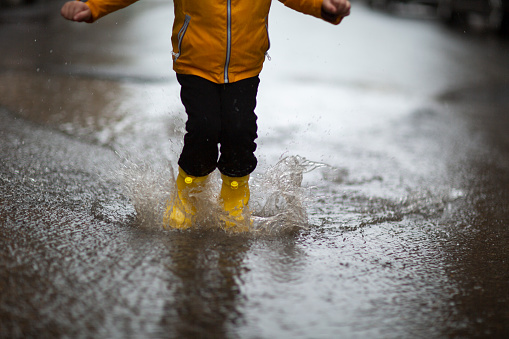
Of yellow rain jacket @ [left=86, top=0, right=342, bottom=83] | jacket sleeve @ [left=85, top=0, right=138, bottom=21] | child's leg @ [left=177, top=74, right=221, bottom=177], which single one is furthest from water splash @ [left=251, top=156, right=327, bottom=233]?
jacket sleeve @ [left=85, top=0, right=138, bottom=21]

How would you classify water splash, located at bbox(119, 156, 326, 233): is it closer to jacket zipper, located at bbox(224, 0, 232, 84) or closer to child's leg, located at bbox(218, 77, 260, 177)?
child's leg, located at bbox(218, 77, 260, 177)

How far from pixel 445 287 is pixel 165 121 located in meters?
3.30

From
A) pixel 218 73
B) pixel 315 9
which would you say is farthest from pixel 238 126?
pixel 315 9

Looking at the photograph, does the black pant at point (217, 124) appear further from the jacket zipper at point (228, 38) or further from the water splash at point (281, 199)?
the water splash at point (281, 199)

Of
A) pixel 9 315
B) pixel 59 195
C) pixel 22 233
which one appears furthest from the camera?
pixel 59 195

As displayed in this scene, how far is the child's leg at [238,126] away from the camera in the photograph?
3.01 meters

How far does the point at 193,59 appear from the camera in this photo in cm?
298

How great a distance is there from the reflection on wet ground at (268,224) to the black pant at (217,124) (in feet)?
0.84

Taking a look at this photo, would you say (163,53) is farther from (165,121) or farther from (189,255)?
(189,255)

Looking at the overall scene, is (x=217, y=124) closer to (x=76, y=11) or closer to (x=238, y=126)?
(x=238, y=126)

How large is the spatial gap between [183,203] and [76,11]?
100cm

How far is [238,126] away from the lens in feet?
9.86

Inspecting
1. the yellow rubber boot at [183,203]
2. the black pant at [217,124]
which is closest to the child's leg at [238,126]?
the black pant at [217,124]

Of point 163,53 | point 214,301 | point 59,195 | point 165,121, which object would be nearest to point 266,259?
point 214,301
